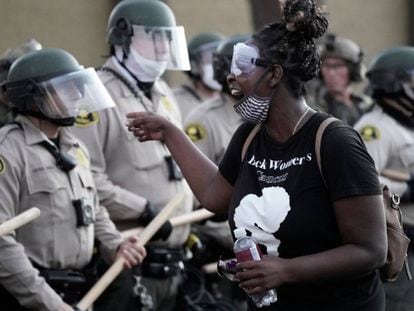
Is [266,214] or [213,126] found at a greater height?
[266,214]

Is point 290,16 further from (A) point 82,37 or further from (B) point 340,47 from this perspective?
(A) point 82,37

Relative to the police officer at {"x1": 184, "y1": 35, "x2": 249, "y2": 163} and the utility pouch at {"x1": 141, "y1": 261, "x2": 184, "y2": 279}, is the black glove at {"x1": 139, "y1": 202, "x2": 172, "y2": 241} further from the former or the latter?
the police officer at {"x1": 184, "y1": 35, "x2": 249, "y2": 163}

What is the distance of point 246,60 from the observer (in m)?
4.12

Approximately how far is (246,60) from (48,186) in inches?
63.1

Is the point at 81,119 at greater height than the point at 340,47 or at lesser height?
greater

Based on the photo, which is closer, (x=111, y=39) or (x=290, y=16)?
(x=290, y=16)

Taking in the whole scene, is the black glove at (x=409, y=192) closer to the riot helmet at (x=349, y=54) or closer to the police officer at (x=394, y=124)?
the police officer at (x=394, y=124)

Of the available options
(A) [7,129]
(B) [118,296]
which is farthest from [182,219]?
(A) [7,129]

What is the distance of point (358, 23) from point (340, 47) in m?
4.93

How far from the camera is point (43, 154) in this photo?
17.8ft

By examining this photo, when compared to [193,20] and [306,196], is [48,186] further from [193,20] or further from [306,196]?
[193,20]

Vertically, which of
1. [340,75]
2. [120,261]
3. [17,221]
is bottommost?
[340,75]

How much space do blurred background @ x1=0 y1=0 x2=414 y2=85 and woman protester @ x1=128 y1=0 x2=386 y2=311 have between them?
5.90 m

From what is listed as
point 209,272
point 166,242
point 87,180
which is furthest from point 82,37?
point 87,180
